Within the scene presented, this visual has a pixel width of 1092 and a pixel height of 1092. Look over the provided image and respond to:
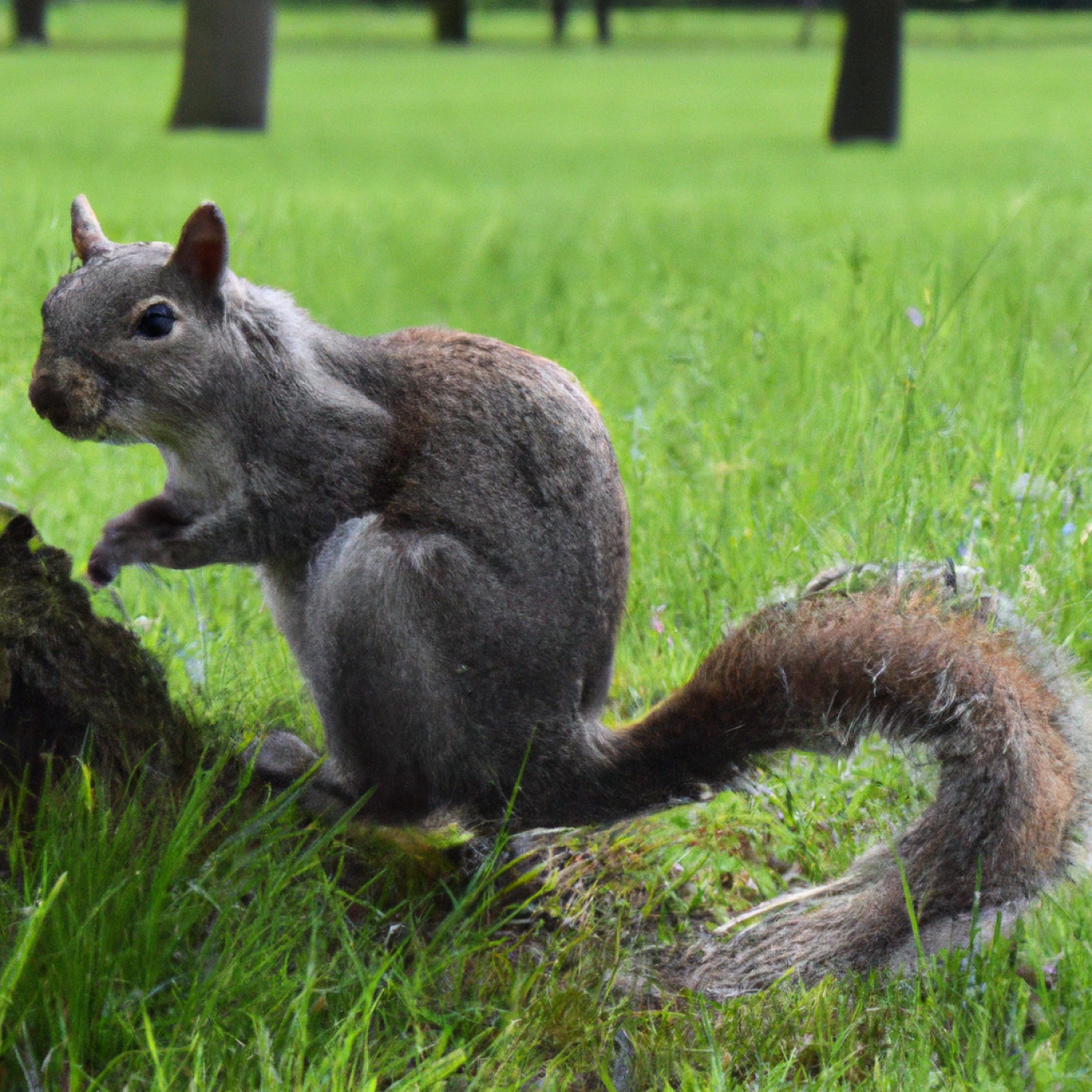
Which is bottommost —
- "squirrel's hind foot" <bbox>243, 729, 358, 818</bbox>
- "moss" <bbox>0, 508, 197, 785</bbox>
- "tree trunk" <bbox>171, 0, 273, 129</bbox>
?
"squirrel's hind foot" <bbox>243, 729, 358, 818</bbox>

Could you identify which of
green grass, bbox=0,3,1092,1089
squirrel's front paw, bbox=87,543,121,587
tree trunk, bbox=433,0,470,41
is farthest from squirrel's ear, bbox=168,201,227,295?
tree trunk, bbox=433,0,470,41

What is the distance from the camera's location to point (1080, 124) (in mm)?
14406

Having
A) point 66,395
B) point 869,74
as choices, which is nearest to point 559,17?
point 869,74

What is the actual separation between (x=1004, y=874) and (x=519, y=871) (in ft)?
2.78

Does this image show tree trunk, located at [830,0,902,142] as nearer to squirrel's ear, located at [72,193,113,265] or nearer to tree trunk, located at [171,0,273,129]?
tree trunk, located at [171,0,273,129]

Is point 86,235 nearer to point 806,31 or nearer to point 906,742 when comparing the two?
point 906,742

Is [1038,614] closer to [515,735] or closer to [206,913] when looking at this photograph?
[515,735]

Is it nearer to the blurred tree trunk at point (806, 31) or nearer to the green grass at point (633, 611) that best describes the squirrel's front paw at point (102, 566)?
the green grass at point (633, 611)

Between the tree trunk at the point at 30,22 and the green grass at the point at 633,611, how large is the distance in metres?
22.9

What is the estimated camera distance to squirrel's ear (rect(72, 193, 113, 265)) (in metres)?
2.24

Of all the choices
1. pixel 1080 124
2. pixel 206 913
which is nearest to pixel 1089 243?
pixel 206 913

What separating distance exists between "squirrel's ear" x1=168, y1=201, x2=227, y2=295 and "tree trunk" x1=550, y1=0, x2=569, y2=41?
31.5 m

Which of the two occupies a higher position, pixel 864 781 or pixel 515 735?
pixel 515 735

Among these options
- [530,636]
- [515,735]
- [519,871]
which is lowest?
A: [519,871]
